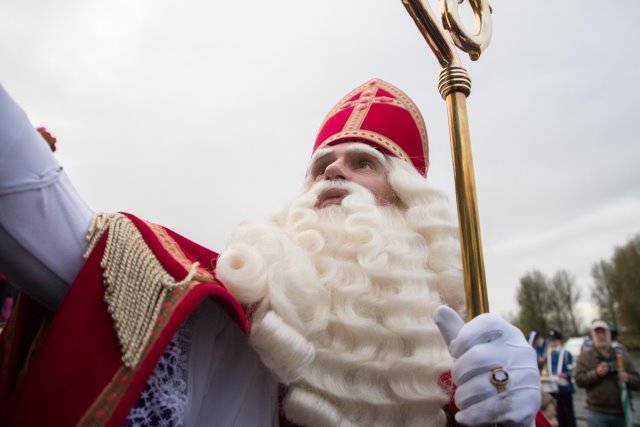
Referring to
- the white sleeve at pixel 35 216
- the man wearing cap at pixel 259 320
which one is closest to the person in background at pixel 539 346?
the man wearing cap at pixel 259 320

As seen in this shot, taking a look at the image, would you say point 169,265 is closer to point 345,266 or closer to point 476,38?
point 345,266

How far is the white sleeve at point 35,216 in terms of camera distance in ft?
3.42

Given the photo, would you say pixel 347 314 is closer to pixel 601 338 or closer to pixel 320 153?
pixel 320 153

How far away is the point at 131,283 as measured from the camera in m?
1.24

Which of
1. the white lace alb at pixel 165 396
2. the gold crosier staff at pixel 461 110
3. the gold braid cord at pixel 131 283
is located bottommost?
the white lace alb at pixel 165 396

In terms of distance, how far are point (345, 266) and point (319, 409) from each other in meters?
0.57

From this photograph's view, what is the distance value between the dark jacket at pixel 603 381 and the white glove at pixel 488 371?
18.2 ft

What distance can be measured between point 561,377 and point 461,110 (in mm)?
7953

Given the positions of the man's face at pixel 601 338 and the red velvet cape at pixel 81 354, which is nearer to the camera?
the red velvet cape at pixel 81 354

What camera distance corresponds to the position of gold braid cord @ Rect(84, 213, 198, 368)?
3.76 feet

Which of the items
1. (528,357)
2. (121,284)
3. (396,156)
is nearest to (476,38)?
(396,156)

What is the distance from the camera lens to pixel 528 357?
1.59 m

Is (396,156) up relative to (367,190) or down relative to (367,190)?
up

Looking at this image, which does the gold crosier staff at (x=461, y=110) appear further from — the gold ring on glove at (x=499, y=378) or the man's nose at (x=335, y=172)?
the man's nose at (x=335, y=172)
